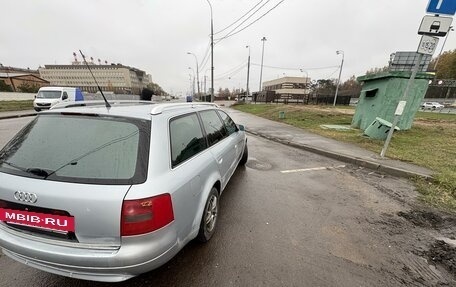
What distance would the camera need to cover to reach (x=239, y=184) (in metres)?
4.36

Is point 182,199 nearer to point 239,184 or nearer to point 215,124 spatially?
point 215,124

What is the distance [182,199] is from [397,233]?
2988 millimetres

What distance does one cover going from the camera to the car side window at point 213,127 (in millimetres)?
2987

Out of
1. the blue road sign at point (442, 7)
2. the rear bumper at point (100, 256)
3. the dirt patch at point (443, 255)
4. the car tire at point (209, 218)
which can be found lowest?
the dirt patch at point (443, 255)

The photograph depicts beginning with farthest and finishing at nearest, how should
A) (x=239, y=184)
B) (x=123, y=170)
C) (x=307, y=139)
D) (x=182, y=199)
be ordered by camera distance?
1. (x=307, y=139)
2. (x=239, y=184)
3. (x=182, y=199)
4. (x=123, y=170)

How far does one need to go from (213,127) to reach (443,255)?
10.6ft

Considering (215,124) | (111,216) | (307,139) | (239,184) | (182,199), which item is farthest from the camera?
(307,139)

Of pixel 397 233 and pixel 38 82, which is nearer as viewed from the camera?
pixel 397 233

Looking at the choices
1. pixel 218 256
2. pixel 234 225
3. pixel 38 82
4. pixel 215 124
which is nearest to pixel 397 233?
pixel 234 225

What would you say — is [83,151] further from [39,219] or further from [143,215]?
[143,215]

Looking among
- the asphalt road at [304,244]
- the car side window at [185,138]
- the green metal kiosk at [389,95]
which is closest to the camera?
the car side window at [185,138]

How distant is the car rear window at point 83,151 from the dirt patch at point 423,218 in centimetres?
390

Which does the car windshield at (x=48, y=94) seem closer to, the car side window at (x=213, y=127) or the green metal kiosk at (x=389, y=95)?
the car side window at (x=213, y=127)

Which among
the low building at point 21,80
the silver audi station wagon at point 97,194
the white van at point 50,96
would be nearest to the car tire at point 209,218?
the silver audi station wagon at point 97,194
